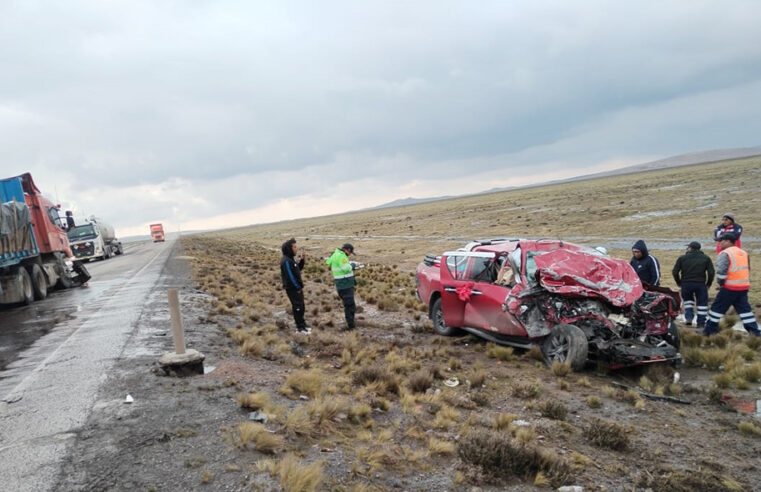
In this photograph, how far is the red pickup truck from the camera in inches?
284

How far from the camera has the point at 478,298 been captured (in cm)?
888

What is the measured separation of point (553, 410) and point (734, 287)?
5.33 m

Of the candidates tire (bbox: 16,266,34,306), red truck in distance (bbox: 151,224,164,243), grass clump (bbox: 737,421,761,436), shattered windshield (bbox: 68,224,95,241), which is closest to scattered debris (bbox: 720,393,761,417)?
grass clump (bbox: 737,421,761,436)

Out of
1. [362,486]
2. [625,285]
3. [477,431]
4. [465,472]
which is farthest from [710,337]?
[362,486]

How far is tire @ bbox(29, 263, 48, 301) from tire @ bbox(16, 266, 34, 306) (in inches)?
9.5

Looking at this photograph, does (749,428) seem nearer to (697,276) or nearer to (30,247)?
(697,276)

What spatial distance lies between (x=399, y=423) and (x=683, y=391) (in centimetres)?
395

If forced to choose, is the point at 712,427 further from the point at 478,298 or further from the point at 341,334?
the point at 341,334

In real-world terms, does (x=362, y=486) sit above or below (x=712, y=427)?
above

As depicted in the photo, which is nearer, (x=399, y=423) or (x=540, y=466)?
(x=540, y=466)

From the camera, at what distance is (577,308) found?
297 inches

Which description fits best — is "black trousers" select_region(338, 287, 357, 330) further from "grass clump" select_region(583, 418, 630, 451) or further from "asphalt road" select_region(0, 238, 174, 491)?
"grass clump" select_region(583, 418, 630, 451)

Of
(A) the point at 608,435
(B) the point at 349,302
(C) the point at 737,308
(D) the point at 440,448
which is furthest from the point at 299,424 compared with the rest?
(C) the point at 737,308

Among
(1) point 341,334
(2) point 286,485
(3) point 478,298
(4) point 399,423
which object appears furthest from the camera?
(1) point 341,334
